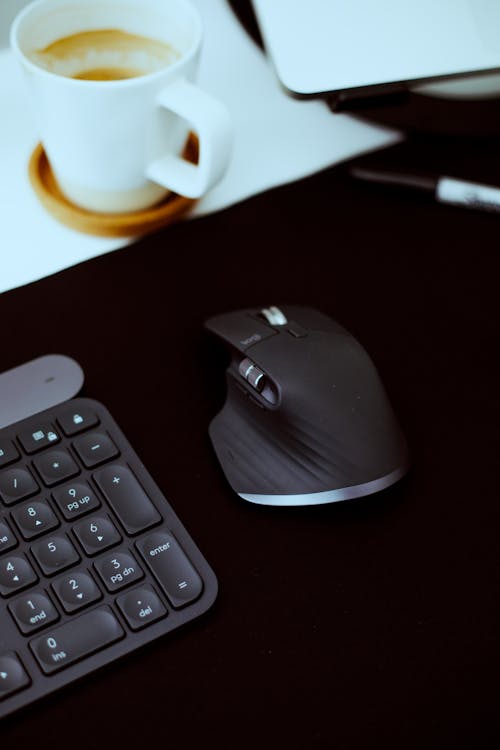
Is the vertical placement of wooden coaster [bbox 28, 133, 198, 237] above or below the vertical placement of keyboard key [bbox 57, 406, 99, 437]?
above

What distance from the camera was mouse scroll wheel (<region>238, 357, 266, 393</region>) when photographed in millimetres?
380

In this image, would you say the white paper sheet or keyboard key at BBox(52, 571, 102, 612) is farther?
the white paper sheet

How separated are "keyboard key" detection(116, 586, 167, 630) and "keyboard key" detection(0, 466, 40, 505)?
64 mm

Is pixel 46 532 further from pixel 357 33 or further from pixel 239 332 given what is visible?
pixel 357 33

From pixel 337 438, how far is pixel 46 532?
0.44 feet

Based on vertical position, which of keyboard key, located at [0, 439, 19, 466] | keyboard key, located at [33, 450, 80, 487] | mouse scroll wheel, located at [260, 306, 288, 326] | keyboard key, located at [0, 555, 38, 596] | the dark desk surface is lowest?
the dark desk surface

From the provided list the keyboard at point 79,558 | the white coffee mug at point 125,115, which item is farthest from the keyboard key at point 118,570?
the white coffee mug at point 125,115

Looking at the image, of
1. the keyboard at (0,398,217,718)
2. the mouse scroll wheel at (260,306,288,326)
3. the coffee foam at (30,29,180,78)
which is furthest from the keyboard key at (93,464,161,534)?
the coffee foam at (30,29,180,78)

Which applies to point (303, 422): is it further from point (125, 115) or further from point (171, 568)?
point (125, 115)

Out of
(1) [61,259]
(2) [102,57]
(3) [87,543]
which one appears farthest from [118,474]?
(2) [102,57]

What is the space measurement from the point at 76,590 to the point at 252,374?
0.12 meters

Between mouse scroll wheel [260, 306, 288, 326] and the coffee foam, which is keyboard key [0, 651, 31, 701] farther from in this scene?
the coffee foam

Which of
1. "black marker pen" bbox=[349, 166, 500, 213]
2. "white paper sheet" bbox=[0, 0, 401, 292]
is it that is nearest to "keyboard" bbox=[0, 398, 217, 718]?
"white paper sheet" bbox=[0, 0, 401, 292]

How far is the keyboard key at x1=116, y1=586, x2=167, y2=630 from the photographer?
34 centimetres
